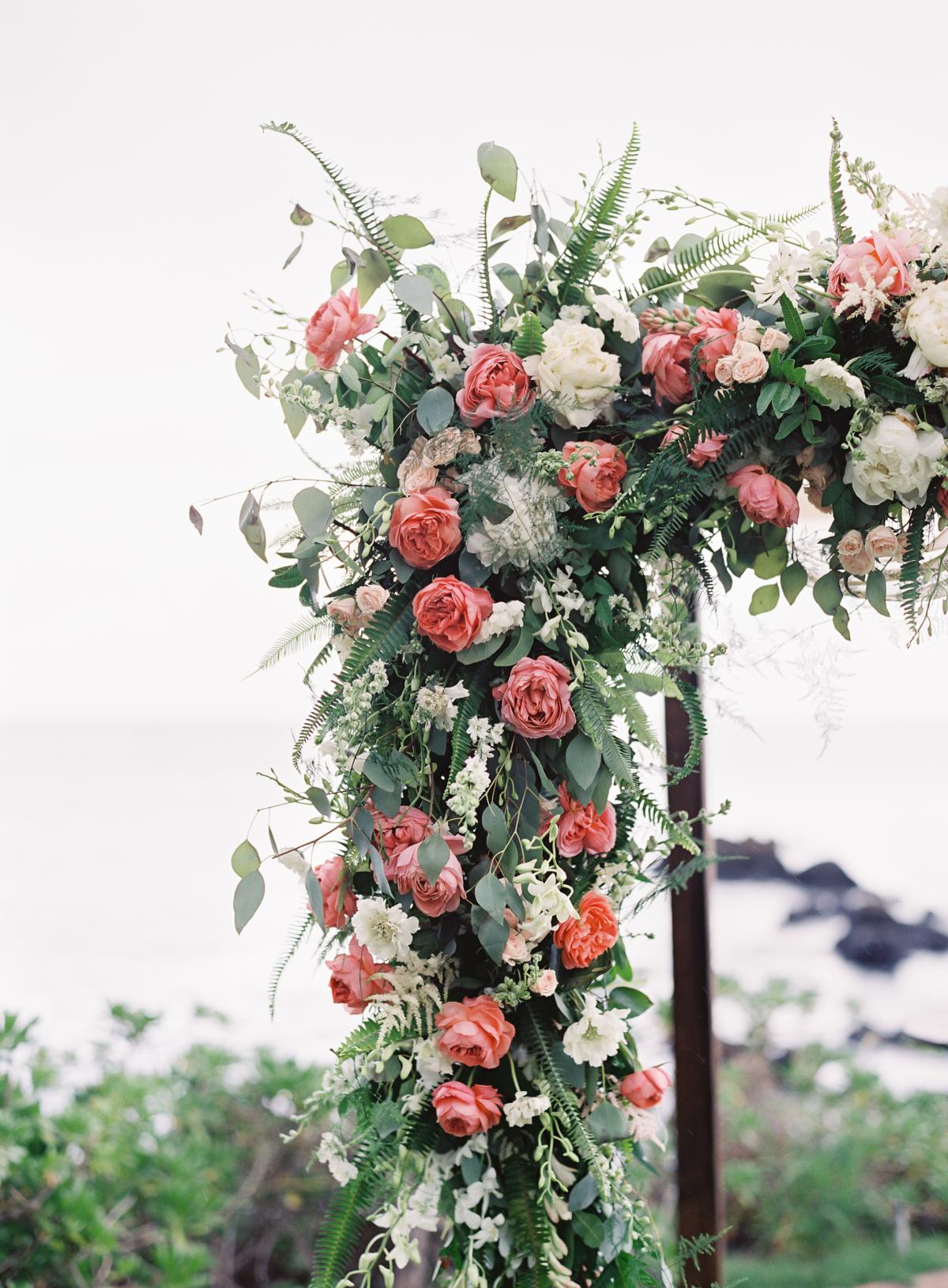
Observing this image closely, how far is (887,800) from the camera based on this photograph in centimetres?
251

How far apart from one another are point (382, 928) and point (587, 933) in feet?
0.77

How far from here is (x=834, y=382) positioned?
98cm

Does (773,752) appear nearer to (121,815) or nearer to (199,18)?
(121,815)

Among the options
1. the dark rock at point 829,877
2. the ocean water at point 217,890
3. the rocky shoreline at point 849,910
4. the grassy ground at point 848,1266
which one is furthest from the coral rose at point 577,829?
the grassy ground at point 848,1266

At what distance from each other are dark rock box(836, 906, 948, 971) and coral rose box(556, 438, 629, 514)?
191cm

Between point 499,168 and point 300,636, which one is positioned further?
point 300,636

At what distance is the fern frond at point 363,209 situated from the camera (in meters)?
1.08

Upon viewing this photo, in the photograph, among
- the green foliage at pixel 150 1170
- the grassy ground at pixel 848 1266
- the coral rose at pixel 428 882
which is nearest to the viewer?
the coral rose at pixel 428 882

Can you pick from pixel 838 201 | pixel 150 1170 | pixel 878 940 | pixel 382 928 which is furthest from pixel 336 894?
pixel 878 940

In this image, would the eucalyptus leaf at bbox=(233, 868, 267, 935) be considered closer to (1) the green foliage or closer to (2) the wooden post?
(2) the wooden post

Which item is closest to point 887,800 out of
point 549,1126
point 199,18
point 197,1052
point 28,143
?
point 549,1126

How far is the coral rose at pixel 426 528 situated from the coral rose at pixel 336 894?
0.37 meters

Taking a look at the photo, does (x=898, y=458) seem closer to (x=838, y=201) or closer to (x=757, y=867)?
(x=838, y=201)

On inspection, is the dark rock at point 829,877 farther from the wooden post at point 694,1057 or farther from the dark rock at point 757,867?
the wooden post at point 694,1057
